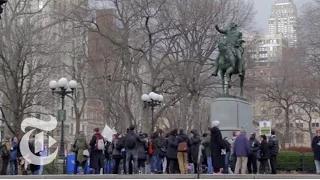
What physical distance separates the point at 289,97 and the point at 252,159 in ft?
137

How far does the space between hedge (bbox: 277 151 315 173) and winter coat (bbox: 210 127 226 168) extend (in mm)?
10862

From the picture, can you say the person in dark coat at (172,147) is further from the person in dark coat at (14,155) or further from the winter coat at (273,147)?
the person in dark coat at (14,155)

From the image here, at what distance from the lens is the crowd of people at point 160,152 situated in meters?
21.0

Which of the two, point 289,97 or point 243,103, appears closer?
point 243,103

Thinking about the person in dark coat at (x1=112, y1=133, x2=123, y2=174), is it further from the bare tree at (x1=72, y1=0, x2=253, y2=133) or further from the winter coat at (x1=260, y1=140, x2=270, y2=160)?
the bare tree at (x1=72, y1=0, x2=253, y2=133)

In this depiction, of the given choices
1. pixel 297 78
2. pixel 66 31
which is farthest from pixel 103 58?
pixel 297 78

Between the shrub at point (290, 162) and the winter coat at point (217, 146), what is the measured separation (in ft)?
35.7

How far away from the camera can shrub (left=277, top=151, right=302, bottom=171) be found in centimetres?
2947

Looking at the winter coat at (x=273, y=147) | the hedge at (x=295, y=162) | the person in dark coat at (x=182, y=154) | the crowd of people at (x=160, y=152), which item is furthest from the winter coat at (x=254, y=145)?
the hedge at (x=295, y=162)

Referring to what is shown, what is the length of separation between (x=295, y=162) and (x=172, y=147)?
1013cm

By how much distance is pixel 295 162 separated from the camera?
97.0ft

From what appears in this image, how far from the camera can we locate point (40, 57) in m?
41.5

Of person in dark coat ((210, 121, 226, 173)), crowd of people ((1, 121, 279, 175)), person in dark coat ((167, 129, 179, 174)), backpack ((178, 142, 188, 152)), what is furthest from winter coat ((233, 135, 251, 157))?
person in dark coat ((167, 129, 179, 174))

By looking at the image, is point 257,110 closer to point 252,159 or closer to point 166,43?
point 166,43
